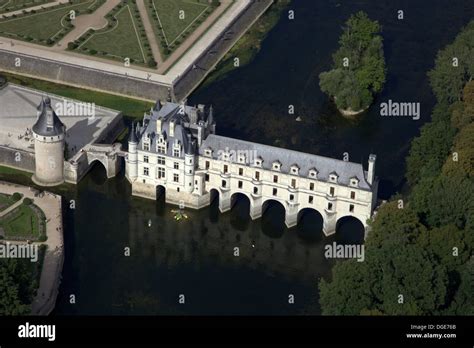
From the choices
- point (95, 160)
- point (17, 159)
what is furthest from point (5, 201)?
point (95, 160)

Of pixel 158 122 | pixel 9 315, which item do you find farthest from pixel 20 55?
pixel 9 315

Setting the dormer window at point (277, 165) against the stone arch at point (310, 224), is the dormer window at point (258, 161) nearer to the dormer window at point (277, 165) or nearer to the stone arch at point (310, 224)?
the dormer window at point (277, 165)

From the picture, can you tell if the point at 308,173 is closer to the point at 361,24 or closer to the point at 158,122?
the point at 158,122

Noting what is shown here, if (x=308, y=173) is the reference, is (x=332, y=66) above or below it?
above

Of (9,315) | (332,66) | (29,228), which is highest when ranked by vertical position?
(332,66)

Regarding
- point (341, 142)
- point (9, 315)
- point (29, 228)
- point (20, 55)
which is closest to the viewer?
point (9, 315)
